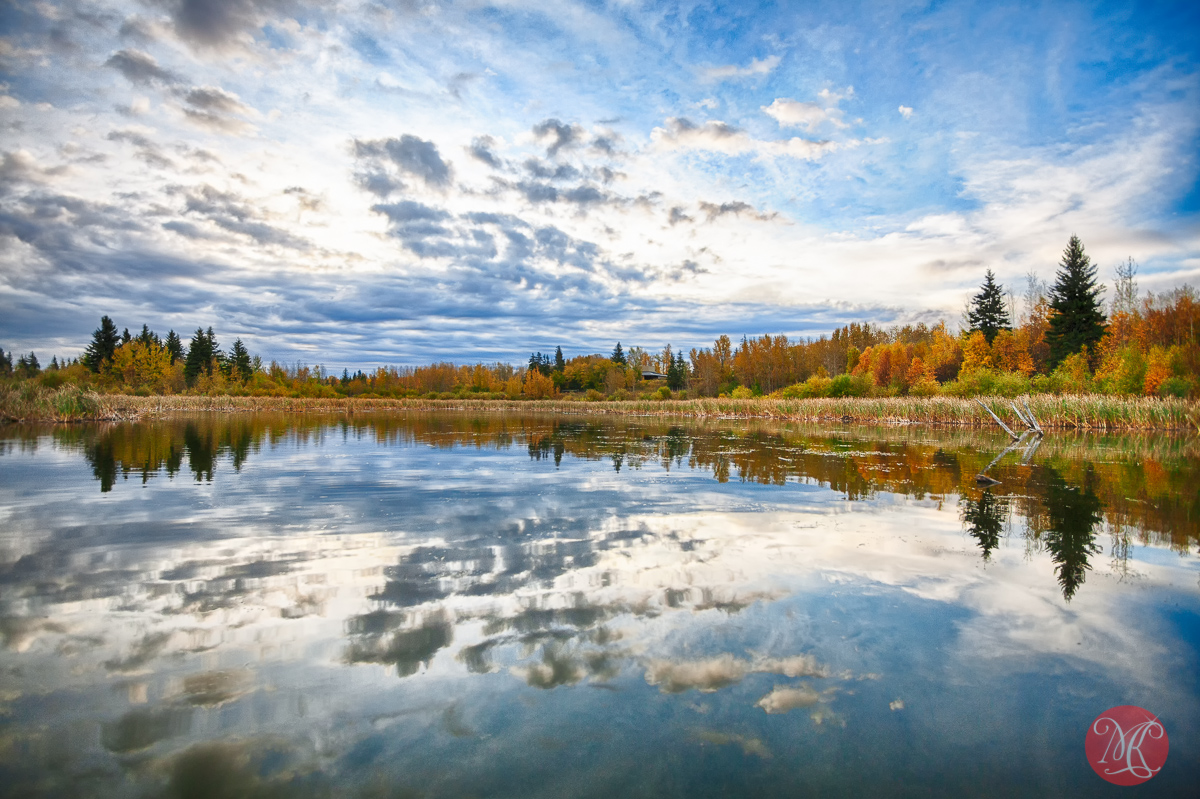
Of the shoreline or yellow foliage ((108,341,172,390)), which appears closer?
the shoreline

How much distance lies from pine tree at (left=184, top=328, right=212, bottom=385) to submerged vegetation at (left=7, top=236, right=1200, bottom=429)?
17 centimetres

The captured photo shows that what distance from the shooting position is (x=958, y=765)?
2.46 meters

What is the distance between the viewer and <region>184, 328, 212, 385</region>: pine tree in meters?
70.0

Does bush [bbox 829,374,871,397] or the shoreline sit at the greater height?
bush [bbox 829,374,871,397]

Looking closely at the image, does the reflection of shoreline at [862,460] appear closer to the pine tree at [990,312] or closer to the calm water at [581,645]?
the calm water at [581,645]

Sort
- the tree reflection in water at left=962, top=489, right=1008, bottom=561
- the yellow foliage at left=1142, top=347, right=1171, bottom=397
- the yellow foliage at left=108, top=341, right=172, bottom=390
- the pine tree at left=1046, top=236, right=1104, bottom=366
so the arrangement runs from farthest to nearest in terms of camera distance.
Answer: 1. the yellow foliage at left=108, top=341, right=172, bottom=390
2. the pine tree at left=1046, top=236, right=1104, bottom=366
3. the yellow foliage at left=1142, top=347, right=1171, bottom=397
4. the tree reflection in water at left=962, top=489, right=1008, bottom=561

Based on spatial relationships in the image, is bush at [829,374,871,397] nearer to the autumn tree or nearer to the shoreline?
the shoreline

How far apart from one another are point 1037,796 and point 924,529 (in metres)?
4.82

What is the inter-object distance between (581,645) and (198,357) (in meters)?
84.2

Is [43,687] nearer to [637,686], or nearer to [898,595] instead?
[637,686]

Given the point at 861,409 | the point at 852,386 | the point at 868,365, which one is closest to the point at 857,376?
the point at 852,386

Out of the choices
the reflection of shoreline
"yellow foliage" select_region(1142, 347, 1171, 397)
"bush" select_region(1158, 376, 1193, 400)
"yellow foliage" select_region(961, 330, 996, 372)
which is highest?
"yellow foliage" select_region(961, 330, 996, 372)

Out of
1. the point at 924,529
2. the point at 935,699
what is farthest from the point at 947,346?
the point at 935,699

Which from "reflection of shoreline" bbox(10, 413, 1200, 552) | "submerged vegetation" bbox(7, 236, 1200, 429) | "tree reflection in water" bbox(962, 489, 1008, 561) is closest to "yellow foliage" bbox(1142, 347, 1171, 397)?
"submerged vegetation" bbox(7, 236, 1200, 429)
